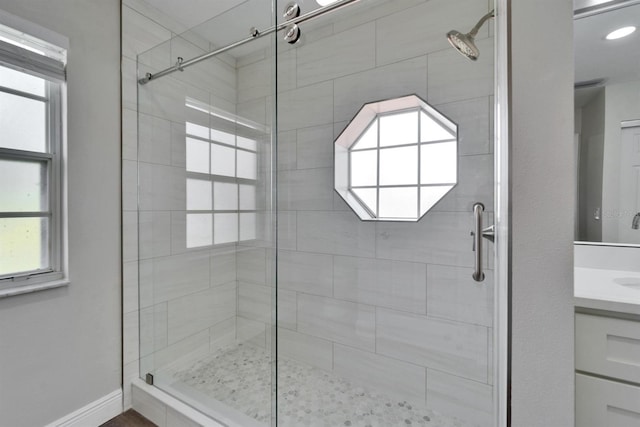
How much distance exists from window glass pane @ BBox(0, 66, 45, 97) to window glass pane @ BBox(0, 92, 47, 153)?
43 millimetres

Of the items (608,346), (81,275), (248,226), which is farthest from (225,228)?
(608,346)

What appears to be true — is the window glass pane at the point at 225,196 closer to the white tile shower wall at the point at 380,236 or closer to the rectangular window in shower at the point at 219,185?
the rectangular window in shower at the point at 219,185

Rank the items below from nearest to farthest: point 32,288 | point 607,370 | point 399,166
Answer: point 607,370
point 32,288
point 399,166

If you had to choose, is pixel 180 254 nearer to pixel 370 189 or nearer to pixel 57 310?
pixel 57 310

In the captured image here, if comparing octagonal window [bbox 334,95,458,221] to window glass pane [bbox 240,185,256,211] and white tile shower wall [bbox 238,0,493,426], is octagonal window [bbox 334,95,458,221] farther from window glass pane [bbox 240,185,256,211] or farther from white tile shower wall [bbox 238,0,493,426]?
window glass pane [bbox 240,185,256,211]

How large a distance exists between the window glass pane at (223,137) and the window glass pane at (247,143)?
4 centimetres

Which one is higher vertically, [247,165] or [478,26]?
[478,26]

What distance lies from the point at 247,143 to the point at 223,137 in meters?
0.16

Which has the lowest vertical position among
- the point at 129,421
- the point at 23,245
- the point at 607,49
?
the point at 129,421


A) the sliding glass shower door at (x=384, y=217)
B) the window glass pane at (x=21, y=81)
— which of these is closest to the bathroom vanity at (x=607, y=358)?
the sliding glass shower door at (x=384, y=217)

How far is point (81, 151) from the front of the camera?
58.9 inches

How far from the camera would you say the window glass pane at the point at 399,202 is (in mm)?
1454

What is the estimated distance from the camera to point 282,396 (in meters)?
1.50

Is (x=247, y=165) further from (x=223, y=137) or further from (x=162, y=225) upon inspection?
(x=162, y=225)
